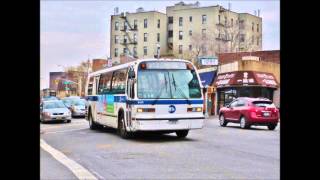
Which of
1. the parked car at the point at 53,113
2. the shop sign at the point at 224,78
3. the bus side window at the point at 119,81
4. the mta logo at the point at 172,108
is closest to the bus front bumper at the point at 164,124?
the mta logo at the point at 172,108

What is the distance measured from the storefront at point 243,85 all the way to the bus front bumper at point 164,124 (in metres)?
29.2

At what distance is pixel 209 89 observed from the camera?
47.4 metres

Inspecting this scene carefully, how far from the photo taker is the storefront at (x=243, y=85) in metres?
46.7

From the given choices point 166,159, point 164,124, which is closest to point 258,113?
point 164,124

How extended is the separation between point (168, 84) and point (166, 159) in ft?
16.8

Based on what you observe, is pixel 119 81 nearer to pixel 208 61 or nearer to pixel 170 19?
pixel 208 61

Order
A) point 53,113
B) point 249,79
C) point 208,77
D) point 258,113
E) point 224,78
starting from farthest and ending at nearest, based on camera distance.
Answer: point 208,77, point 224,78, point 249,79, point 53,113, point 258,113

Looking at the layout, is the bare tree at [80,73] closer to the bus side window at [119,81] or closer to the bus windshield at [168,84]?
the bus side window at [119,81]

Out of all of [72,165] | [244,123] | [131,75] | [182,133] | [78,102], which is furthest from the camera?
[78,102]

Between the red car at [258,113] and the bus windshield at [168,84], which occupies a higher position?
the bus windshield at [168,84]

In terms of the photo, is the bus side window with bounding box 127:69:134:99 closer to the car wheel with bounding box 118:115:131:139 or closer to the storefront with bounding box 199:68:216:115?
the car wheel with bounding box 118:115:131:139

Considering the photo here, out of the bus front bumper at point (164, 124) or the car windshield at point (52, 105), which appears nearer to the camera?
the bus front bumper at point (164, 124)

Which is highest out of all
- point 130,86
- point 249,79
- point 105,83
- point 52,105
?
point 249,79
